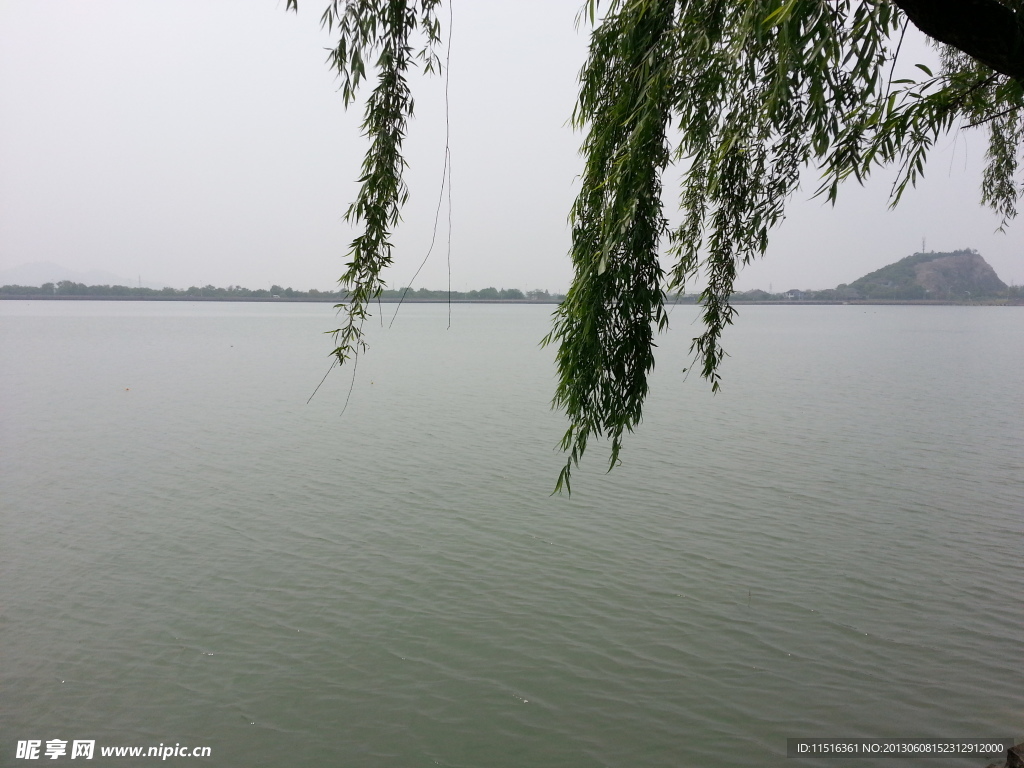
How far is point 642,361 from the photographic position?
3.89 metres

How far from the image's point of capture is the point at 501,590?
246 inches

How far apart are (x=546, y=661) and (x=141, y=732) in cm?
248

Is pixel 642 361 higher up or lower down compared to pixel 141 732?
higher up

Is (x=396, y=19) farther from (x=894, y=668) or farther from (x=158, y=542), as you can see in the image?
(x=158, y=542)

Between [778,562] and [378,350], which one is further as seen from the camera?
[378,350]

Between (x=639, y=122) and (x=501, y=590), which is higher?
Answer: (x=639, y=122)

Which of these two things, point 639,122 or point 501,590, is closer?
point 639,122

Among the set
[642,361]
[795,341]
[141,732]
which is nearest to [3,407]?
[141,732]

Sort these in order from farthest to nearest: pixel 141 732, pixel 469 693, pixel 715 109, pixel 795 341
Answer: pixel 795 341 → pixel 469 693 → pixel 141 732 → pixel 715 109

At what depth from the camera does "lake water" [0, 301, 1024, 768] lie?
449cm

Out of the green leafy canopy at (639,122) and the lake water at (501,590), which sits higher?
the green leafy canopy at (639,122)

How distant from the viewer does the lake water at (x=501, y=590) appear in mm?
4492

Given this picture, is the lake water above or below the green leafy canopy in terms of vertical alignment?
below

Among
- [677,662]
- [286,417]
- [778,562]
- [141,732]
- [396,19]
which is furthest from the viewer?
[286,417]
